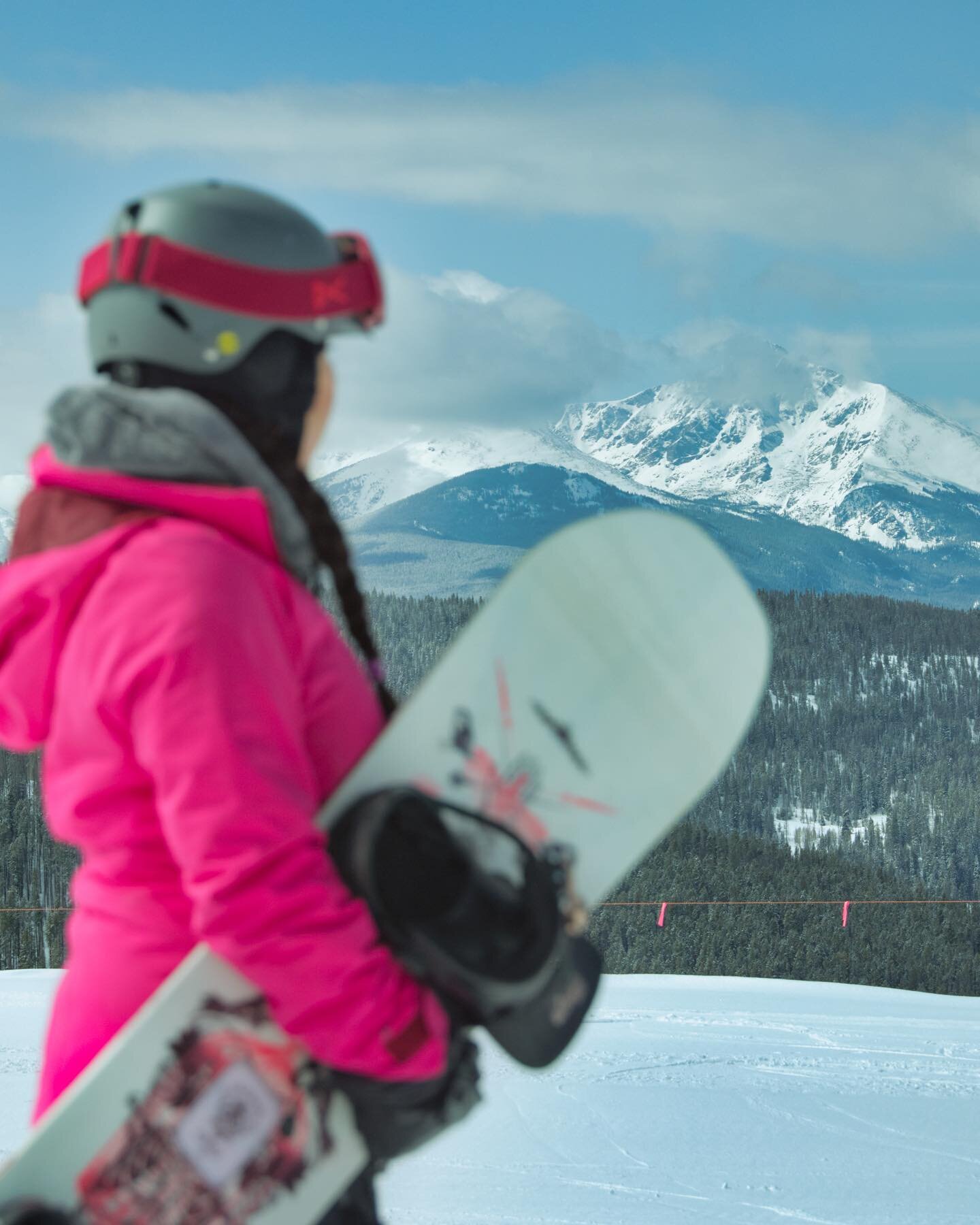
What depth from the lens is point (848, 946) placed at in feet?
216

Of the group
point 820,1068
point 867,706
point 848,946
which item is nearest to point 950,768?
point 867,706

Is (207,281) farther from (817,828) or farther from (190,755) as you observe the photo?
(817,828)

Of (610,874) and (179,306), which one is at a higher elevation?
(179,306)

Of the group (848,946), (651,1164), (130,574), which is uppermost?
(130,574)

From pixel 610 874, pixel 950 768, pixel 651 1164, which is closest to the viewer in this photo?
pixel 610 874

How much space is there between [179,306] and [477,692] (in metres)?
0.60

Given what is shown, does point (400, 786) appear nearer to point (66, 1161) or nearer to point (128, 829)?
point (128, 829)

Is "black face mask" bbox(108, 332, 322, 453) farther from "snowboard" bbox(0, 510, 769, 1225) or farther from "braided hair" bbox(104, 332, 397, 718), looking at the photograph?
"snowboard" bbox(0, 510, 769, 1225)

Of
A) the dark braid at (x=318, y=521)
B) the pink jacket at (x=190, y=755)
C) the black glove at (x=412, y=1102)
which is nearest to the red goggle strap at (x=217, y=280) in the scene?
the dark braid at (x=318, y=521)

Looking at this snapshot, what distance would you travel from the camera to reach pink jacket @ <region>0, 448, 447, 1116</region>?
1.13 meters

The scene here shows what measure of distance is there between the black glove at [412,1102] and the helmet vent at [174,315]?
34.9 inches

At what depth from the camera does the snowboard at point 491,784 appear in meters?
1.23

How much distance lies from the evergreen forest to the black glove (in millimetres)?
31710

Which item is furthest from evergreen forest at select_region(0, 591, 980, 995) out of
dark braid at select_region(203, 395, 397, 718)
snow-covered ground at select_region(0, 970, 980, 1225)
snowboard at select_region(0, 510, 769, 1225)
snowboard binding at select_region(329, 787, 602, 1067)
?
snowboard binding at select_region(329, 787, 602, 1067)
